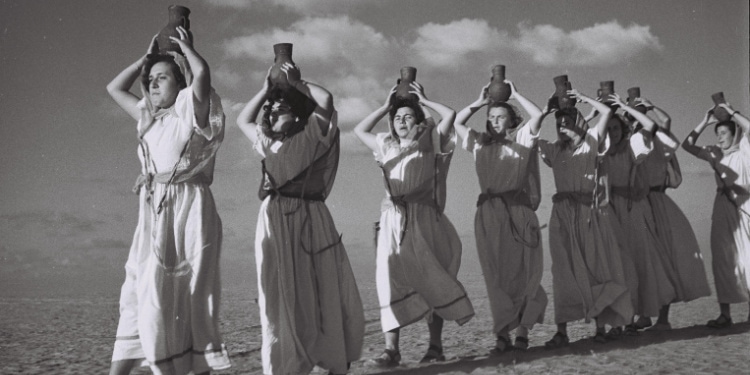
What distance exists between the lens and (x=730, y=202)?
7.92 metres

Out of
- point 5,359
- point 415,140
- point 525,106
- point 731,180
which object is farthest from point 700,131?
point 5,359

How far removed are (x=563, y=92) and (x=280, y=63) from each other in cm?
306

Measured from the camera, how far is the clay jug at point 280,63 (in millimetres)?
4754

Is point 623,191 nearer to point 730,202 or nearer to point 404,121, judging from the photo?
point 730,202

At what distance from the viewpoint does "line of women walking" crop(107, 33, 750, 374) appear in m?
4.40

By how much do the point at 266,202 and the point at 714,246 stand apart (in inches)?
214

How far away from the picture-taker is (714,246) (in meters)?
7.97

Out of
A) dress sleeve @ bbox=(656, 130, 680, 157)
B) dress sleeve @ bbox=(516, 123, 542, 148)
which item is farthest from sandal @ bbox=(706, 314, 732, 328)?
dress sleeve @ bbox=(516, 123, 542, 148)

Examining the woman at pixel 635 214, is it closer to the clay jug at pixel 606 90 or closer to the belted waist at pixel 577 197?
the clay jug at pixel 606 90

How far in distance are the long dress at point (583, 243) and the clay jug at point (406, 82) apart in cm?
160

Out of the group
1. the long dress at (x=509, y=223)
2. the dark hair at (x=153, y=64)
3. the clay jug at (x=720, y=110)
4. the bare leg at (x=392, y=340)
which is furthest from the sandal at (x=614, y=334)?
the dark hair at (x=153, y=64)

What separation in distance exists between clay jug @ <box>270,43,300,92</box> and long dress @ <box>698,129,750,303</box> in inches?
207

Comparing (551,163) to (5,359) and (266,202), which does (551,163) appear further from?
(5,359)

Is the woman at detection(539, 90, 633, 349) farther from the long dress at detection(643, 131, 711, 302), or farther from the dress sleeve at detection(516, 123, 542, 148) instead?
the long dress at detection(643, 131, 711, 302)
